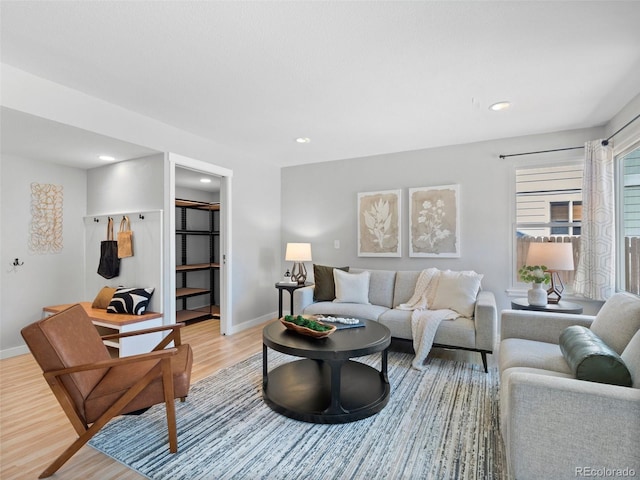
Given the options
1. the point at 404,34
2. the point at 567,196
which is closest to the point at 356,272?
the point at 567,196

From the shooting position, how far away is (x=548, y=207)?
12.3ft

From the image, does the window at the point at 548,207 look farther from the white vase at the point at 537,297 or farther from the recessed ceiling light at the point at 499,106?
the recessed ceiling light at the point at 499,106

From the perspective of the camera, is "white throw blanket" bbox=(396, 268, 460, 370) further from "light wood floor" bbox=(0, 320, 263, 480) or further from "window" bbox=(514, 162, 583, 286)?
"light wood floor" bbox=(0, 320, 263, 480)

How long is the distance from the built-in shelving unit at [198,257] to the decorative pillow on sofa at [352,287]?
2381 millimetres

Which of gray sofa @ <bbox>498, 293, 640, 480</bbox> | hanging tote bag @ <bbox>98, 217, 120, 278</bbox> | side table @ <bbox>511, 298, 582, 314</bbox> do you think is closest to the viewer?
gray sofa @ <bbox>498, 293, 640, 480</bbox>

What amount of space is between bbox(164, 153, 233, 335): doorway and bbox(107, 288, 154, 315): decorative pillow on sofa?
214mm

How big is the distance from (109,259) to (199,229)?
219 cm

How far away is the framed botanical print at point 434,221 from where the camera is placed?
4.06 metres

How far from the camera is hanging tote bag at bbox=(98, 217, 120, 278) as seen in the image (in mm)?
3771

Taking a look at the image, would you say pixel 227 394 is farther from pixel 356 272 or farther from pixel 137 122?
pixel 137 122

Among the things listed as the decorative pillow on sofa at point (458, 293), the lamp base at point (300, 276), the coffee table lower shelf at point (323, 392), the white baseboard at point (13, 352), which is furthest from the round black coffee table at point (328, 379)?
the white baseboard at point (13, 352)

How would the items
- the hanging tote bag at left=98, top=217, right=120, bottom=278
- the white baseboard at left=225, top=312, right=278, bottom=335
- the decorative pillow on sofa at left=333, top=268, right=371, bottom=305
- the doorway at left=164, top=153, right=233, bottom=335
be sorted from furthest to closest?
the white baseboard at left=225, top=312, right=278, bottom=335 < the decorative pillow on sofa at left=333, top=268, right=371, bottom=305 < the hanging tote bag at left=98, top=217, right=120, bottom=278 < the doorway at left=164, top=153, right=233, bottom=335

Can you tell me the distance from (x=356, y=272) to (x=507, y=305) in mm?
1778

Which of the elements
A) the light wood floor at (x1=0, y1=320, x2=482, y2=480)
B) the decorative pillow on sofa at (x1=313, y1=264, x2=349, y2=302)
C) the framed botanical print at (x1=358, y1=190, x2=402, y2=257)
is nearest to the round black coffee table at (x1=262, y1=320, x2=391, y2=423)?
the light wood floor at (x1=0, y1=320, x2=482, y2=480)
